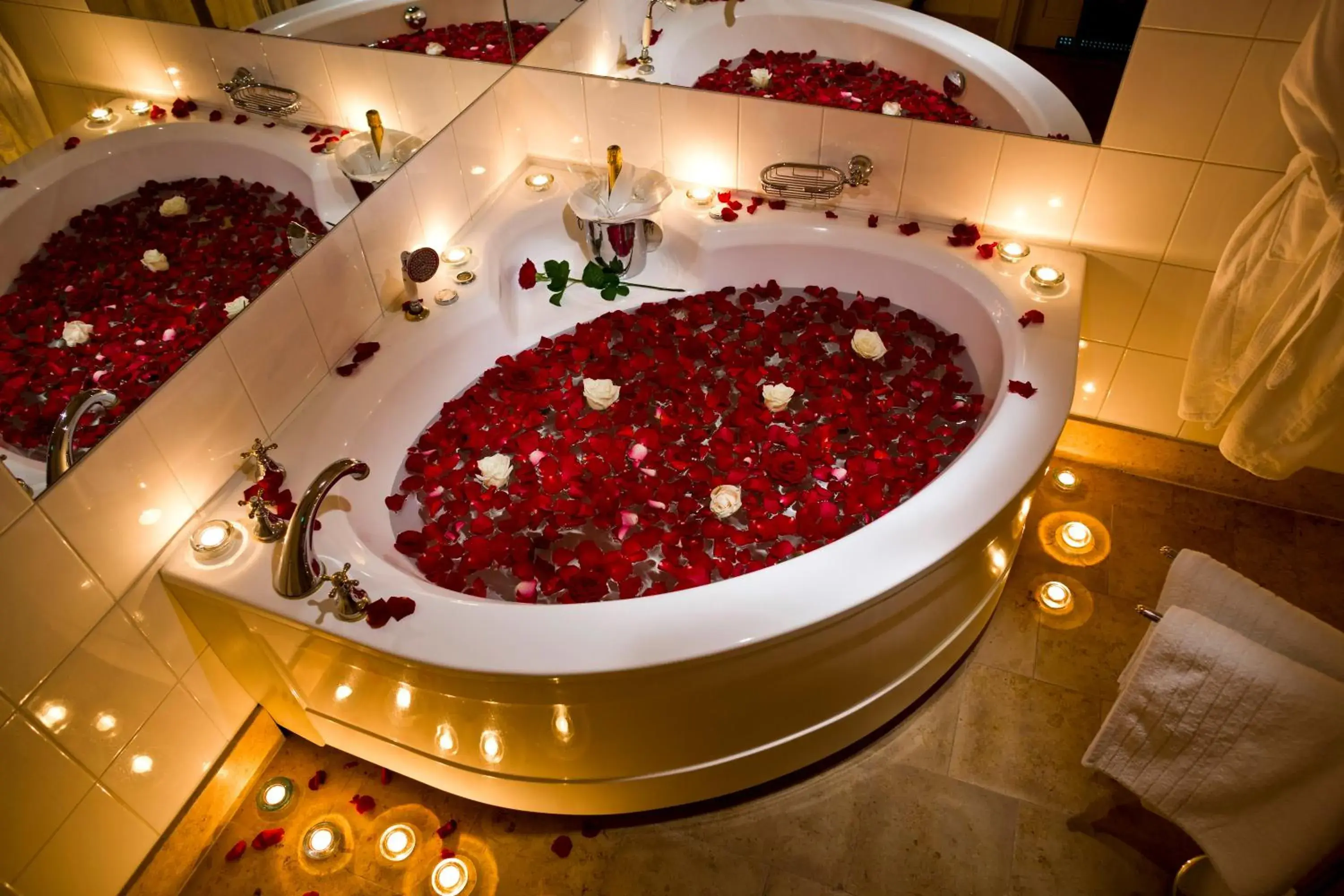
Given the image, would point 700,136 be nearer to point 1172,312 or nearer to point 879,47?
point 879,47

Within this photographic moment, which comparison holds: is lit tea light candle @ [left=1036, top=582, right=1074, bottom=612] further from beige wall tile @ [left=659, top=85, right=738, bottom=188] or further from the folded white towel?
beige wall tile @ [left=659, top=85, right=738, bottom=188]

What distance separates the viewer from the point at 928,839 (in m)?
1.62

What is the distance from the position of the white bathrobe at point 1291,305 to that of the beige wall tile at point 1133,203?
16 centimetres

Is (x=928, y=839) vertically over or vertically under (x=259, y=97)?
Result: under

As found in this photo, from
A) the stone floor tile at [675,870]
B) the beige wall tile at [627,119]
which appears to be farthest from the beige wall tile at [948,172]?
the stone floor tile at [675,870]

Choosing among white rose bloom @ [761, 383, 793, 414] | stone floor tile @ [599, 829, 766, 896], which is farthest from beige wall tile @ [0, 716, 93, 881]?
white rose bloom @ [761, 383, 793, 414]

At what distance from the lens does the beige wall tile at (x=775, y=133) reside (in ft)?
6.77

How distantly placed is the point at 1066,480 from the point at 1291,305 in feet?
2.29

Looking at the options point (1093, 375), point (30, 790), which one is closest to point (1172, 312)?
point (1093, 375)

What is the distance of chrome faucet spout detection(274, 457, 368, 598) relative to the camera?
1.29 metres

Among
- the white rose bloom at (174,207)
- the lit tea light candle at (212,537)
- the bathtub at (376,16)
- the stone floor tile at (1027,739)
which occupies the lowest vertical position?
the stone floor tile at (1027,739)

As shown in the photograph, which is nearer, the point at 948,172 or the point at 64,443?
the point at 64,443

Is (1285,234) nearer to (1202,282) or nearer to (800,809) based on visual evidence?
(1202,282)

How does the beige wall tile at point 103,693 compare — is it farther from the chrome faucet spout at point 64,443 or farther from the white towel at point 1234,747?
the white towel at point 1234,747
